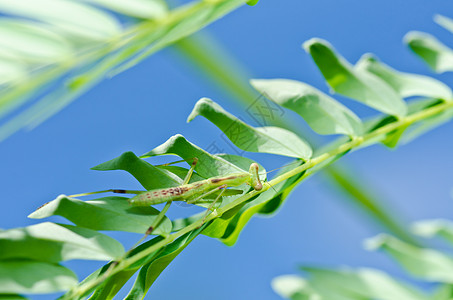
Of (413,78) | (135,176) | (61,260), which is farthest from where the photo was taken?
(413,78)

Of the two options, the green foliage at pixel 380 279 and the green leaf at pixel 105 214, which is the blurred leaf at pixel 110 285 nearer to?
the green leaf at pixel 105 214

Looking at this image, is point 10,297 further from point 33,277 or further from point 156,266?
point 156,266

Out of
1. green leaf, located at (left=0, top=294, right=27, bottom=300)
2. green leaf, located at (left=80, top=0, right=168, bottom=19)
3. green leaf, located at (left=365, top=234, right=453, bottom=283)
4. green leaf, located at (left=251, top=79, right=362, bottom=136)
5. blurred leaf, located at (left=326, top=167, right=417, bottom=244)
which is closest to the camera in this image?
green leaf, located at (left=0, top=294, right=27, bottom=300)

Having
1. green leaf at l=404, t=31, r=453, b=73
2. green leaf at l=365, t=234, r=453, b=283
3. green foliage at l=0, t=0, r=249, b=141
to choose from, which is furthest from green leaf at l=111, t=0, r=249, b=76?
green leaf at l=365, t=234, r=453, b=283

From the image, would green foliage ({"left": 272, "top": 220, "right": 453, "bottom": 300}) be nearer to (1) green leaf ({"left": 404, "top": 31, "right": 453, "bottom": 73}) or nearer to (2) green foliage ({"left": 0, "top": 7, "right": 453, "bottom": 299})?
(2) green foliage ({"left": 0, "top": 7, "right": 453, "bottom": 299})

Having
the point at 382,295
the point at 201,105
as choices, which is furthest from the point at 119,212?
the point at 382,295

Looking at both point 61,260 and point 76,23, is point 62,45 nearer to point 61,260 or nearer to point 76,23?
point 76,23
